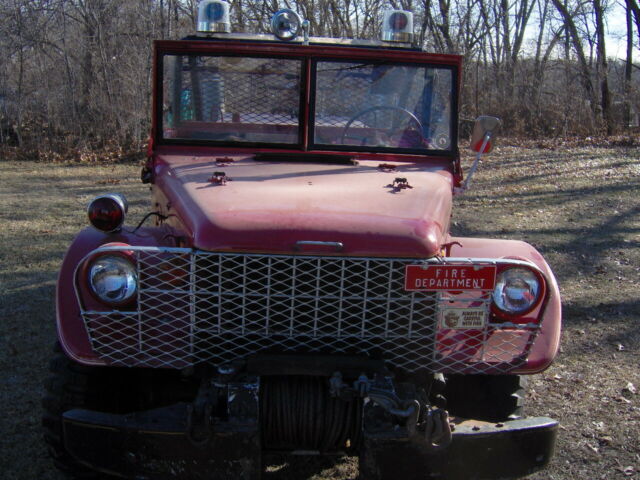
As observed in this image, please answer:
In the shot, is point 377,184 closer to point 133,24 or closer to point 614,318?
point 614,318

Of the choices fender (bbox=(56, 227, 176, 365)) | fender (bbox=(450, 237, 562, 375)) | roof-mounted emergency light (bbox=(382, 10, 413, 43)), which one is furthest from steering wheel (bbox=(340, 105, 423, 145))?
fender (bbox=(56, 227, 176, 365))

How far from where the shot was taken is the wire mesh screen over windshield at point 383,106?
159 inches

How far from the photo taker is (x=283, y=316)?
2.65 m

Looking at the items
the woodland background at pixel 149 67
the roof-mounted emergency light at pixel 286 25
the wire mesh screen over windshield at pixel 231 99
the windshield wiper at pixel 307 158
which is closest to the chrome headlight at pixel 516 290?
the windshield wiper at pixel 307 158

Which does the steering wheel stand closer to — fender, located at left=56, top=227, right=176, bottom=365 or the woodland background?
fender, located at left=56, top=227, right=176, bottom=365

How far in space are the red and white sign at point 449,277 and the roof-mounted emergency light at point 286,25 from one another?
7.04ft

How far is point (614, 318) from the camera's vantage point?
5.43m

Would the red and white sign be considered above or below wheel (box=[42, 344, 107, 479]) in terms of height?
above

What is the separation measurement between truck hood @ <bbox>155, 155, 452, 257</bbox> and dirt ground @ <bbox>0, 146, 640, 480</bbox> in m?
1.37

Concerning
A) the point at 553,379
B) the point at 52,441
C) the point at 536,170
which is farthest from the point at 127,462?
the point at 536,170

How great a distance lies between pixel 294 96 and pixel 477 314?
6.36 ft

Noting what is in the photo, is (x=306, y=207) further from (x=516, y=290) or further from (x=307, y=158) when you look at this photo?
(x=307, y=158)

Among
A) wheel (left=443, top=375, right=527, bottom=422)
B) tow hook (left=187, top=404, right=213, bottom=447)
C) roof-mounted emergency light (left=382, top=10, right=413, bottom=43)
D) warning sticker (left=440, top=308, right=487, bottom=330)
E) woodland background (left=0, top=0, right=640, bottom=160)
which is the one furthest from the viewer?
woodland background (left=0, top=0, right=640, bottom=160)

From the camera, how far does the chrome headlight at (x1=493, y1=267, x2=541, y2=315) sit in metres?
2.82
